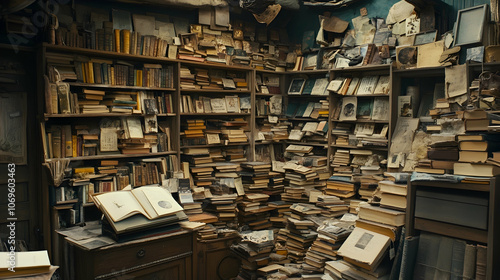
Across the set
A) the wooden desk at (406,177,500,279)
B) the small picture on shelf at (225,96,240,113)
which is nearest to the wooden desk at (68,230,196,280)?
the wooden desk at (406,177,500,279)

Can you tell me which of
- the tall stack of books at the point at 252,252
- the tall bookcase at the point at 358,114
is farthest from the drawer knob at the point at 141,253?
the tall bookcase at the point at 358,114

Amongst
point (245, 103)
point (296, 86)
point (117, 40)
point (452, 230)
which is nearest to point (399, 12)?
point (296, 86)

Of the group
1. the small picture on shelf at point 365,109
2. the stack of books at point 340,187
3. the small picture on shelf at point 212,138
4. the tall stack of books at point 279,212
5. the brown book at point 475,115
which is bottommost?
the tall stack of books at point 279,212

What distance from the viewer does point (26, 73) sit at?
429cm

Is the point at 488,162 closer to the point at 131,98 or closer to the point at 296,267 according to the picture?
the point at 296,267

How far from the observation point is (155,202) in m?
3.22

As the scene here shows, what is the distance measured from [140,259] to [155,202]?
454mm

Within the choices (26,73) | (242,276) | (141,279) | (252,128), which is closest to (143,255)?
(141,279)

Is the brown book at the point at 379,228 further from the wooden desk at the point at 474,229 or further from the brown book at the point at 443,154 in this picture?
the brown book at the point at 443,154

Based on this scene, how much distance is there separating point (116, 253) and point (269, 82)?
13.7 feet

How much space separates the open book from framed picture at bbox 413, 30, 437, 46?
3804 mm

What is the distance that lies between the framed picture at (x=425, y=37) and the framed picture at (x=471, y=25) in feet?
0.89

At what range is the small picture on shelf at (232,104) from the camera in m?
5.84

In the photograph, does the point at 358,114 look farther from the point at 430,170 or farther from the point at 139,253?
the point at 139,253
